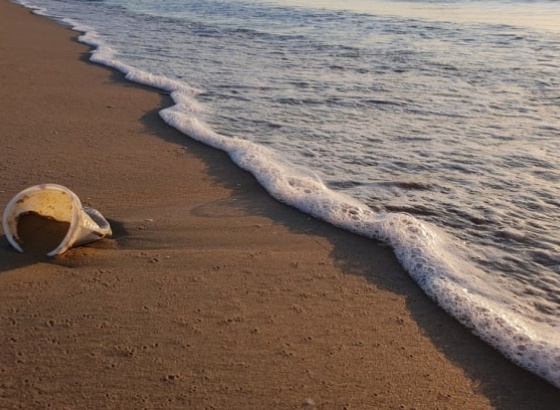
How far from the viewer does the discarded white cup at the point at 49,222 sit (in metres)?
2.70

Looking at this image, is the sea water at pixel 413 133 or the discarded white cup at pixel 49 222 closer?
the discarded white cup at pixel 49 222

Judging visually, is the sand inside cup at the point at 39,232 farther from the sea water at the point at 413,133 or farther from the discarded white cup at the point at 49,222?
the sea water at the point at 413,133

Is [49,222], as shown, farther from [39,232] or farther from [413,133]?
[413,133]

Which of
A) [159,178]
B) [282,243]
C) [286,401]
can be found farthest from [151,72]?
[286,401]

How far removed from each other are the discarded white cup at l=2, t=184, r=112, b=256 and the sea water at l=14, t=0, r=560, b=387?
Result: 127 cm

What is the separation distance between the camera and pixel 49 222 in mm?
2912

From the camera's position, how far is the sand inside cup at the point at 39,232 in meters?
2.79

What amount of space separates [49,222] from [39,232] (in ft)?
0.25

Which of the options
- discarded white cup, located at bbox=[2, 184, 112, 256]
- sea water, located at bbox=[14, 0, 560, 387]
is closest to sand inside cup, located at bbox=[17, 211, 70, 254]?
discarded white cup, located at bbox=[2, 184, 112, 256]

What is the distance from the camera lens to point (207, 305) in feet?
8.21

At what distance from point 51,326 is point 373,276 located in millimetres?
1427

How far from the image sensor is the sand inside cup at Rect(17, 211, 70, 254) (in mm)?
2787

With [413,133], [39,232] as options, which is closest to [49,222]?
[39,232]

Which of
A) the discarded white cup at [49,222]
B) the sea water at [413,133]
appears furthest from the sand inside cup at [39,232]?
the sea water at [413,133]
